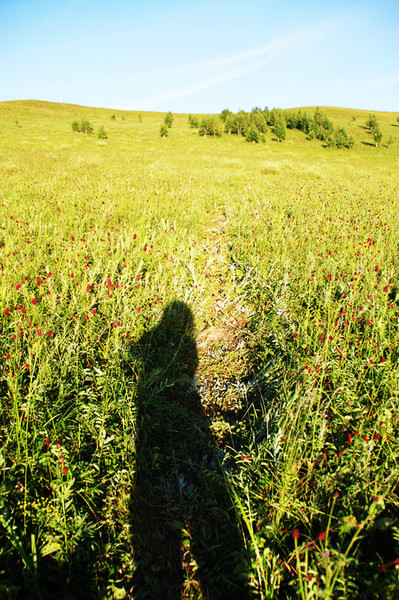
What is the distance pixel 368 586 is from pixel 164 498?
120cm

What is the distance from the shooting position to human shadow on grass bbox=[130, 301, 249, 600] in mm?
1564

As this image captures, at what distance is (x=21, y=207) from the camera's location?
632 centimetres

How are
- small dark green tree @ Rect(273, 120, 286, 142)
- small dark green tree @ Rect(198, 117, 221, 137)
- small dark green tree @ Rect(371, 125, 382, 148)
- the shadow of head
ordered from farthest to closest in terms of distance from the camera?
small dark green tree @ Rect(273, 120, 286, 142)
small dark green tree @ Rect(198, 117, 221, 137)
small dark green tree @ Rect(371, 125, 382, 148)
the shadow of head

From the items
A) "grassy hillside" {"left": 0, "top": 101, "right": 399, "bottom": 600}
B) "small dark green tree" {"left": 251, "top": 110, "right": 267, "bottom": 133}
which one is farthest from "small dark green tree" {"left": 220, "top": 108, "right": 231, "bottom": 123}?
"grassy hillside" {"left": 0, "top": 101, "right": 399, "bottom": 600}

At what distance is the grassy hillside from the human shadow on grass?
0.03ft

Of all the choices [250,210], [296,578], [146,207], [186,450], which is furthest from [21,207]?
[296,578]

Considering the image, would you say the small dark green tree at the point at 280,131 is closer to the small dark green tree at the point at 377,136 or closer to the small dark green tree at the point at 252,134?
the small dark green tree at the point at 252,134

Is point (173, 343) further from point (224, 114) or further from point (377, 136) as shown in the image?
point (224, 114)

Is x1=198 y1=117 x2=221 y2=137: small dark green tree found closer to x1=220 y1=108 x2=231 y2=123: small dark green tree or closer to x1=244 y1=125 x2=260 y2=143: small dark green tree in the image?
x1=244 y1=125 x2=260 y2=143: small dark green tree

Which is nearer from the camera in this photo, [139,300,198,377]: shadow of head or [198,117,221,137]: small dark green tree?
[139,300,198,377]: shadow of head

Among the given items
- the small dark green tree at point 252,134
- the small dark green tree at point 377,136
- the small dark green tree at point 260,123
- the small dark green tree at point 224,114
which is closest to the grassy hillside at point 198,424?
the small dark green tree at point 252,134

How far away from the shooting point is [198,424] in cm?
244

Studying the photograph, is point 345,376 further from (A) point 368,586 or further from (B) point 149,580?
(B) point 149,580

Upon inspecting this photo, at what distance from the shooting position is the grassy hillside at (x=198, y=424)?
4.95 ft
